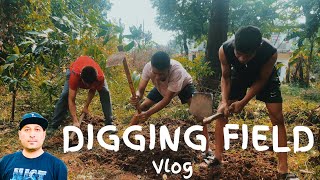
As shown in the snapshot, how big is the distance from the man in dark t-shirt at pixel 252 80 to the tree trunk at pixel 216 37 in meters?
3.05

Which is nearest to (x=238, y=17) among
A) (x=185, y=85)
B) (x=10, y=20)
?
(x=10, y=20)

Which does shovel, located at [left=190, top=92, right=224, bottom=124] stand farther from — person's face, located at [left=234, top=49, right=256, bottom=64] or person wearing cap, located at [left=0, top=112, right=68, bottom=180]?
person wearing cap, located at [left=0, top=112, right=68, bottom=180]

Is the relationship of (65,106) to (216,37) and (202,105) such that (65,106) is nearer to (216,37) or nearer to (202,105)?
(202,105)

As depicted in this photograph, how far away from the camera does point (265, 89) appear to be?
2.82m

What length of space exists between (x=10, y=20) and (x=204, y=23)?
12971 mm

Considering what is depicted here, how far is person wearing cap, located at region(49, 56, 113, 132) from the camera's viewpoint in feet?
12.3

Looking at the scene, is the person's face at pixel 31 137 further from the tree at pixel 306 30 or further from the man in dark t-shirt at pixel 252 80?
the tree at pixel 306 30

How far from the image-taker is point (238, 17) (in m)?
15.3

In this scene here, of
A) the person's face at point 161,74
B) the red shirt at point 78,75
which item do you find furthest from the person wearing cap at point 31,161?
the red shirt at point 78,75

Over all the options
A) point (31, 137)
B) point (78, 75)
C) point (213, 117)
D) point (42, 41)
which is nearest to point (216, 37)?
point (78, 75)

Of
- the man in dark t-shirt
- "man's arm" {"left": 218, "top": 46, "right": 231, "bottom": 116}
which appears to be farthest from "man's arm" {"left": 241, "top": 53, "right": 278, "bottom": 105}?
"man's arm" {"left": 218, "top": 46, "right": 231, "bottom": 116}

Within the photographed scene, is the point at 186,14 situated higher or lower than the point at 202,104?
higher

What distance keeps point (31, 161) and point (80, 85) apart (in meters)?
2.58

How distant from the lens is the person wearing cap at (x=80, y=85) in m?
3.75
